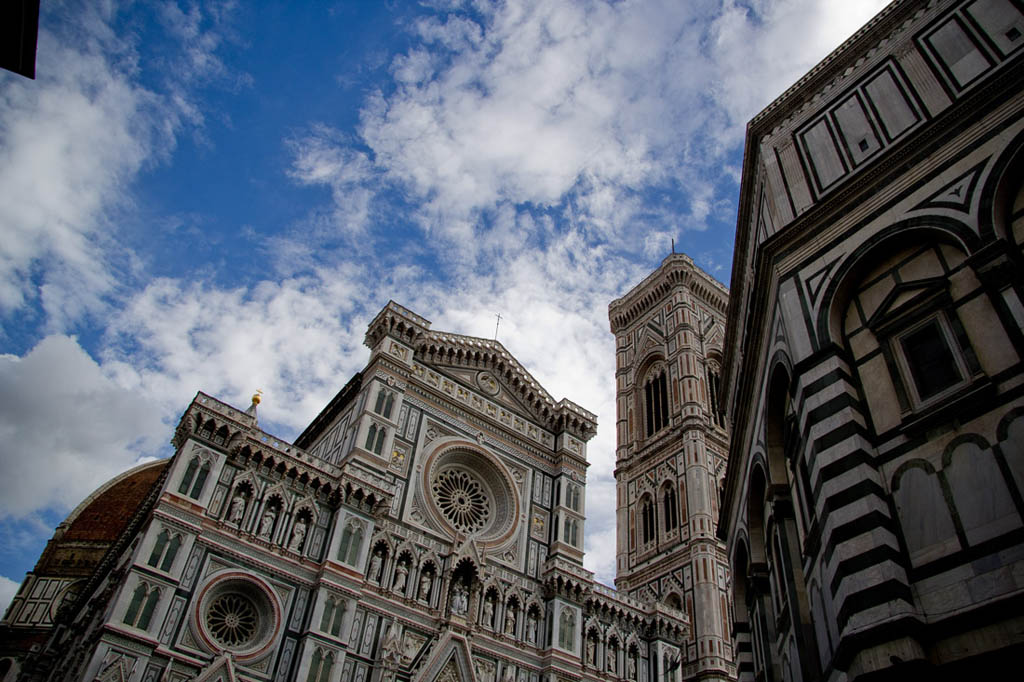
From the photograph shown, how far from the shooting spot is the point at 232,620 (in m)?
19.3

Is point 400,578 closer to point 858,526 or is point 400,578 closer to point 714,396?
point 858,526

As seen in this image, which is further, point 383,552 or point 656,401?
point 656,401

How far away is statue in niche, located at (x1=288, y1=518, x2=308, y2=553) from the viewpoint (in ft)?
69.0

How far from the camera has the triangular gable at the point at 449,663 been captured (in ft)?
69.1

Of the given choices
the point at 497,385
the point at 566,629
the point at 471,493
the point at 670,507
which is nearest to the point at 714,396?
the point at 670,507

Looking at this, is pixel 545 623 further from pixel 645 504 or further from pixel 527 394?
pixel 645 504

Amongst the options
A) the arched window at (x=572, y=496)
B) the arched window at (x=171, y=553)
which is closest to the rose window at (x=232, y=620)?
the arched window at (x=171, y=553)

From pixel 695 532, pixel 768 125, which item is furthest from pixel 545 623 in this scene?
pixel 768 125

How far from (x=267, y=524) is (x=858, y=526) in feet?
57.5

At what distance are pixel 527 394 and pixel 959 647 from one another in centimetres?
2502

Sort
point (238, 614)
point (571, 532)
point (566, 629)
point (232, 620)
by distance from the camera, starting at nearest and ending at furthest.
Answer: point (232, 620), point (238, 614), point (566, 629), point (571, 532)

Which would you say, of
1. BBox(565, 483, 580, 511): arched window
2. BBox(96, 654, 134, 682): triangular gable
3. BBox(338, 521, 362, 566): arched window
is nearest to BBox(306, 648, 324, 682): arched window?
BBox(338, 521, 362, 566): arched window

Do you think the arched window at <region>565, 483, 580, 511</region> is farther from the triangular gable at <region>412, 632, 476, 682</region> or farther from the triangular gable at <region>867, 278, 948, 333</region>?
the triangular gable at <region>867, 278, 948, 333</region>

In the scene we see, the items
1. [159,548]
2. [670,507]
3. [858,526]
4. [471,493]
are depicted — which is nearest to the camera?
[858,526]
